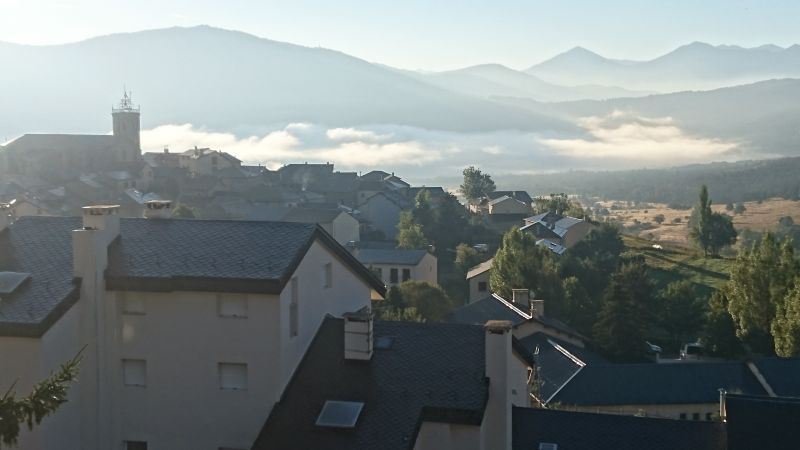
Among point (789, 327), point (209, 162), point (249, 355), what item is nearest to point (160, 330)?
point (249, 355)

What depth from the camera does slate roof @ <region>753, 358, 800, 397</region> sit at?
31.5 metres

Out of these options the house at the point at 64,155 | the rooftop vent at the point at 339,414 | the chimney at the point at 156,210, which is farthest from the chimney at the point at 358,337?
the house at the point at 64,155

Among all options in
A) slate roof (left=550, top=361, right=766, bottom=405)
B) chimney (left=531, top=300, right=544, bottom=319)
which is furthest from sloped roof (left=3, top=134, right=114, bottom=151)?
slate roof (left=550, top=361, right=766, bottom=405)

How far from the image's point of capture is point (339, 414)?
47.9 ft

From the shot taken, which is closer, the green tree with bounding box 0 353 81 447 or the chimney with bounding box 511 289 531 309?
the green tree with bounding box 0 353 81 447

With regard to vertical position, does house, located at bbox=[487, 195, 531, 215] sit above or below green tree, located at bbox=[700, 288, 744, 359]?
above

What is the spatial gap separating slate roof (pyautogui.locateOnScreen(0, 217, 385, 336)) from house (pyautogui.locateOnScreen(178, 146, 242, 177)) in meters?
87.3

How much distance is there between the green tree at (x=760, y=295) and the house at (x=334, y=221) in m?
30.0

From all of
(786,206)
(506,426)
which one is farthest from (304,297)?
(786,206)

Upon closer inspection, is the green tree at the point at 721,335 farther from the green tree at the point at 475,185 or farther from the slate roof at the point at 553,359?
the green tree at the point at 475,185

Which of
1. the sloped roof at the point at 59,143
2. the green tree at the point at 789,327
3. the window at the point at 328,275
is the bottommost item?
the green tree at the point at 789,327

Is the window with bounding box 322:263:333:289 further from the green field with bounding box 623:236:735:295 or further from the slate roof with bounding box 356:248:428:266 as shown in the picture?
the green field with bounding box 623:236:735:295

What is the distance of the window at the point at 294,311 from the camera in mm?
15531

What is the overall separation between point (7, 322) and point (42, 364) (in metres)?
0.85
